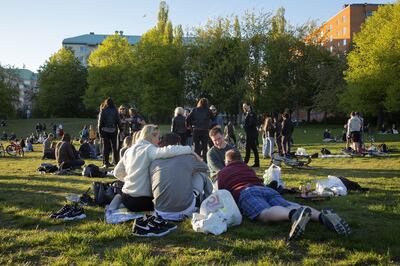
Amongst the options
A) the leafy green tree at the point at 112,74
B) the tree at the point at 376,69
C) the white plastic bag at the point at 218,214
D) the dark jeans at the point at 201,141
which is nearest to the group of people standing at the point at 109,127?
the dark jeans at the point at 201,141

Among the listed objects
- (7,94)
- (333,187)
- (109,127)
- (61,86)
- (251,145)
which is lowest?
(333,187)

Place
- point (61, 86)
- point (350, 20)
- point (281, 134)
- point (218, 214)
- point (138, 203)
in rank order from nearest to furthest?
point (218, 214) → point (138, 203) → point (281, 134) → point (61, 86) → point (350, 20)

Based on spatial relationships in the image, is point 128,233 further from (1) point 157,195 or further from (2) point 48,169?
(2) point 48,169

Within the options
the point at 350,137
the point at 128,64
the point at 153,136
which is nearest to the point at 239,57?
the point at 128,64

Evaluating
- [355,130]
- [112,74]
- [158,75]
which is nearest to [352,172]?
[355,130]

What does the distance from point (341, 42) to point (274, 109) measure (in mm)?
34063

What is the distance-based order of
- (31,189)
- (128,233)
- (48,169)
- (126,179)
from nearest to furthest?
(128,233) < (126,179) < (31,189) < (48,169)

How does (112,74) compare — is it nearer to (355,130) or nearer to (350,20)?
(350,20)

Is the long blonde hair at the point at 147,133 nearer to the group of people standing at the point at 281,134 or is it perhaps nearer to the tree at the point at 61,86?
the group of people standing at the point at 281,134

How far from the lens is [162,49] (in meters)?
54.6

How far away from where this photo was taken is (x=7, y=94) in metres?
63.5

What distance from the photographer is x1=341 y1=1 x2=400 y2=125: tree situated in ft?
118

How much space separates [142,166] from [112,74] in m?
53.6

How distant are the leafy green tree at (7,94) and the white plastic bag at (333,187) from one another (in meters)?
63.0
